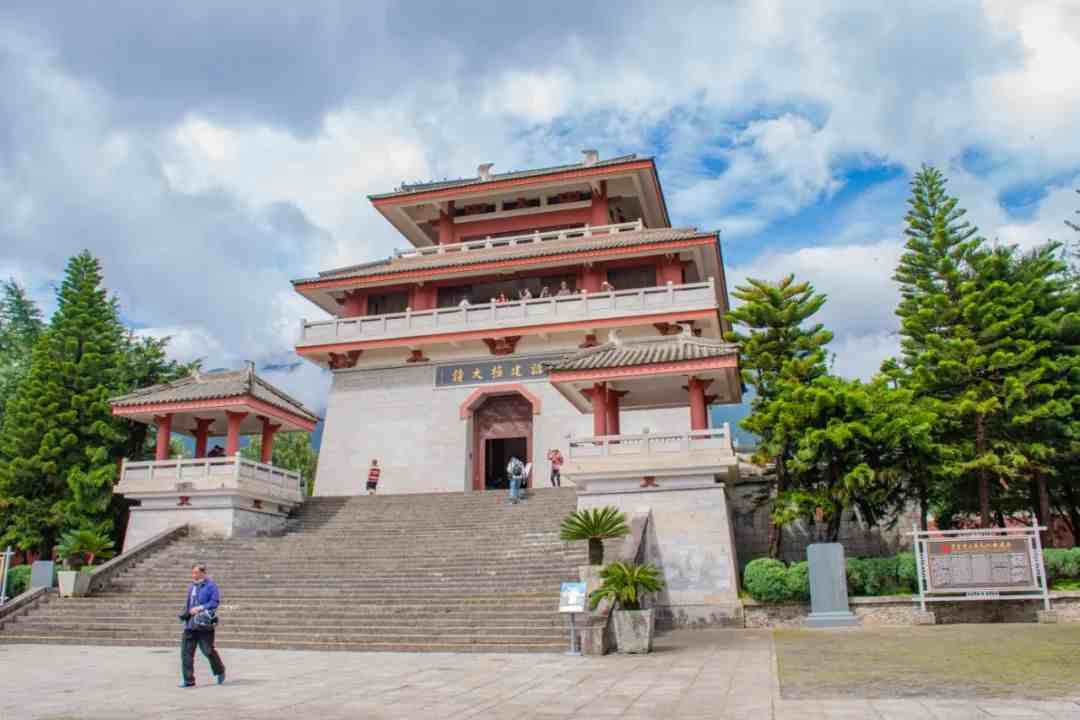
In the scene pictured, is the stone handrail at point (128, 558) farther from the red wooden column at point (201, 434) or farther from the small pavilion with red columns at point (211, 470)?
the red wooden column at point (201, 434)

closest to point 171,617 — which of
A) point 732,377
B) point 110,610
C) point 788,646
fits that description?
point 110,610

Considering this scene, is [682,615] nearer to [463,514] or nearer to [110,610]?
[463,514]

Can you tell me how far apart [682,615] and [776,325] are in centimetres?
742

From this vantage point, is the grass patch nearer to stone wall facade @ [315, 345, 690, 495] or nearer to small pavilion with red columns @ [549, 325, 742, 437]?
small pavilion with red columns @ [549, 325, 742, 437]

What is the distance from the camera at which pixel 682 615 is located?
16.3 metres

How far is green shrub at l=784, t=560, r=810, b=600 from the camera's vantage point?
51.1ft

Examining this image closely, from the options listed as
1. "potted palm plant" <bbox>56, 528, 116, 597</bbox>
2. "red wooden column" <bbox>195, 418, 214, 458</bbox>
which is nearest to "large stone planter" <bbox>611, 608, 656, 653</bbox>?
"potted palm plant" <bbox>56, 528, 116, 597</bbox>

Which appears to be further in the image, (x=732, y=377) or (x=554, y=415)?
(x=554, y=415)

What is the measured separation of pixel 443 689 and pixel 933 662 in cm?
569

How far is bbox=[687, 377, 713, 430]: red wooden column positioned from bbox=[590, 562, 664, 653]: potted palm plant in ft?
18.6

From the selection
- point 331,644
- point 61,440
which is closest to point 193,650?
point 331,644

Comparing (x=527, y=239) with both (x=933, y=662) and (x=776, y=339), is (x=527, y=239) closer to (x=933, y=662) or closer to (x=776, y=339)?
A: (x=776, y=339)

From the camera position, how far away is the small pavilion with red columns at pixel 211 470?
20.3m

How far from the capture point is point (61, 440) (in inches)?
883
